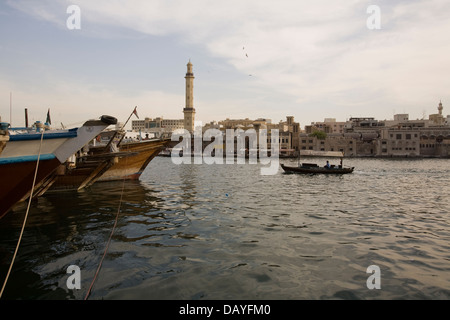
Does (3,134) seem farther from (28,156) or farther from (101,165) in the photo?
(101,165)

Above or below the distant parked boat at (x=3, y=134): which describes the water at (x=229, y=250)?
below

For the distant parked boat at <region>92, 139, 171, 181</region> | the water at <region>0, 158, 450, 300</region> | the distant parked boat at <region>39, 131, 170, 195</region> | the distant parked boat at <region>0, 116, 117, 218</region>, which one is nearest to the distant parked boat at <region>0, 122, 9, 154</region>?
the distant parked boat at <region>0, 116, 117, 218</region>

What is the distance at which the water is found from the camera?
21.0ft

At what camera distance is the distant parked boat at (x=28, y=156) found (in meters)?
9.06

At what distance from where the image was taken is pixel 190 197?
18.0m

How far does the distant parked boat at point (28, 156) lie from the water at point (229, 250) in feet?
5.17

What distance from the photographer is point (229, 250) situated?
340 inches

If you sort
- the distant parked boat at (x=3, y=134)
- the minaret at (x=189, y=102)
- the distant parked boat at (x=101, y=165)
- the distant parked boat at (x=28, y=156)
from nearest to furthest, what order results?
the distant parked boat at (x=3, y=134) → the distant parked boat at (x=28, y=156) → the distant parked boat at (x=101, y=165) → the minaret at (x=189, y=102)

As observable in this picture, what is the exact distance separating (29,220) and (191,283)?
879 centimetres

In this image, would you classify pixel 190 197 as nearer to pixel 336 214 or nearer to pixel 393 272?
pixel 336 214

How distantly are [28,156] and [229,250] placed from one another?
22.4ft

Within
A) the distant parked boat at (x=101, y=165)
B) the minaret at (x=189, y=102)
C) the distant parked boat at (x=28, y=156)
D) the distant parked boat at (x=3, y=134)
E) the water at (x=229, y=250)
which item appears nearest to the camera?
the water at (x=229, y=250)

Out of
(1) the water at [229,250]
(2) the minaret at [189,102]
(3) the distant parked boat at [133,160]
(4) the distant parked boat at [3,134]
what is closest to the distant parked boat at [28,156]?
(4) the distant parked boat at [3,134]

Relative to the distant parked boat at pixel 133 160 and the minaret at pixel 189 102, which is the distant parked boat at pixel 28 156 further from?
the minaret at pixel 189 102
